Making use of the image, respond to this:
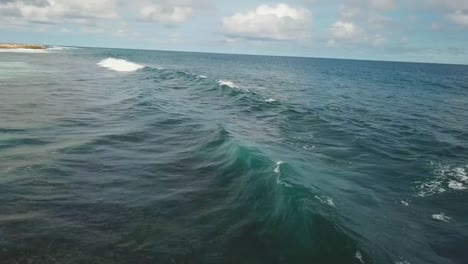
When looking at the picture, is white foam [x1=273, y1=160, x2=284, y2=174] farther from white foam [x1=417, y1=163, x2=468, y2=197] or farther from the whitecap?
the whitecap

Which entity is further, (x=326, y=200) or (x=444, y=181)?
(x=444, y=181)

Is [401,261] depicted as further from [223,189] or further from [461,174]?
[461,174]

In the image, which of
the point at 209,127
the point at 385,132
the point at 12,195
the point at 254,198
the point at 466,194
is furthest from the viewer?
the point at 385,132

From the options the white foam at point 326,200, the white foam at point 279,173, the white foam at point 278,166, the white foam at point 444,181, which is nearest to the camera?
the white foam at point 326,200

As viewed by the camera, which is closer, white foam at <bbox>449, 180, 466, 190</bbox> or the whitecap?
the whitecap

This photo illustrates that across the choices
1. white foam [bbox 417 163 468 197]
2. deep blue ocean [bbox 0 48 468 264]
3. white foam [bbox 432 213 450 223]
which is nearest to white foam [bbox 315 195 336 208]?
deep blue ocean [bbox 0 48 468 264]

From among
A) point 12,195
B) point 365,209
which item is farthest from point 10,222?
point 365,209

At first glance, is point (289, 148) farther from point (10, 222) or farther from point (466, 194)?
point (10, 222)

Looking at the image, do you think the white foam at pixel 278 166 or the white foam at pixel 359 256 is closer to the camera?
the white foam at pixel 359 256

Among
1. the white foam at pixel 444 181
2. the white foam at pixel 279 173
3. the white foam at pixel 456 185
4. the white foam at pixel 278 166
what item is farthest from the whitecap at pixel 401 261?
the white foam at pixel 456 185

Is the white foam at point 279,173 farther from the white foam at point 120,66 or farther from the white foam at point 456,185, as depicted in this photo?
the white foam at point 120,66

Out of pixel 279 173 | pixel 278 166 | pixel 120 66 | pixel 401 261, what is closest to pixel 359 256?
pixel 401 261
